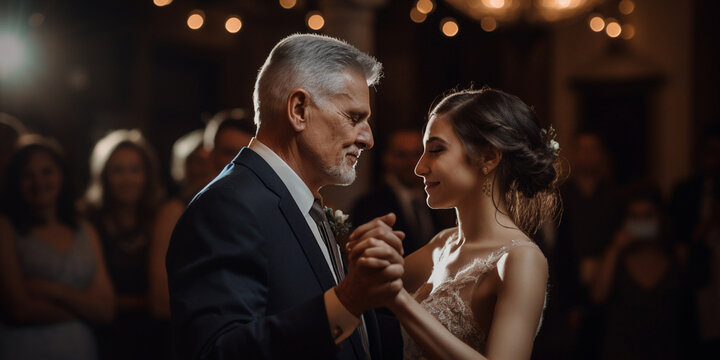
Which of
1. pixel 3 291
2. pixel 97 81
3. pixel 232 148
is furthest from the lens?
pixel 97 81

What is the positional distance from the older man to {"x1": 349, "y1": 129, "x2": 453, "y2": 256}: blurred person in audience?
8.58 ft

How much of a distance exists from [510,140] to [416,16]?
7.72 metres

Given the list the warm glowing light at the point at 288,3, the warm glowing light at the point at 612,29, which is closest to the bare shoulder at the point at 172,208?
the warm glowing light at the point at 288,3

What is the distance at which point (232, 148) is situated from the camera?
12.6ft

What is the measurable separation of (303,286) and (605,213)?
418cm

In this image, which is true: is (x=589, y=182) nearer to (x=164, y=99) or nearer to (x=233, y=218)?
(x=233, y=218)

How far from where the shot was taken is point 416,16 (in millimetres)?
9695

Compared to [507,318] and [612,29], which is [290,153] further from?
[612,29]

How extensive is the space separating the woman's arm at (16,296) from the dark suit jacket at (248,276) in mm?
1919

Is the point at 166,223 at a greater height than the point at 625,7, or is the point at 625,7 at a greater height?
the point at 625,7

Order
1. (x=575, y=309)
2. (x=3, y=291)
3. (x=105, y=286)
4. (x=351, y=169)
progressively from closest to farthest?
1. (x=351, y=169)
2. (x=3, y=291)
3. (x=105, y=286)
4. (x=575, y=309)

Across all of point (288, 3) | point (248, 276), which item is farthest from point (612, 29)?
point (248, 276)

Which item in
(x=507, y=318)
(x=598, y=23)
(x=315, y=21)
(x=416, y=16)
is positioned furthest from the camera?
(x=416, y=16)

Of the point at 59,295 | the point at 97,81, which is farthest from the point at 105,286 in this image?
the point at 97,81
